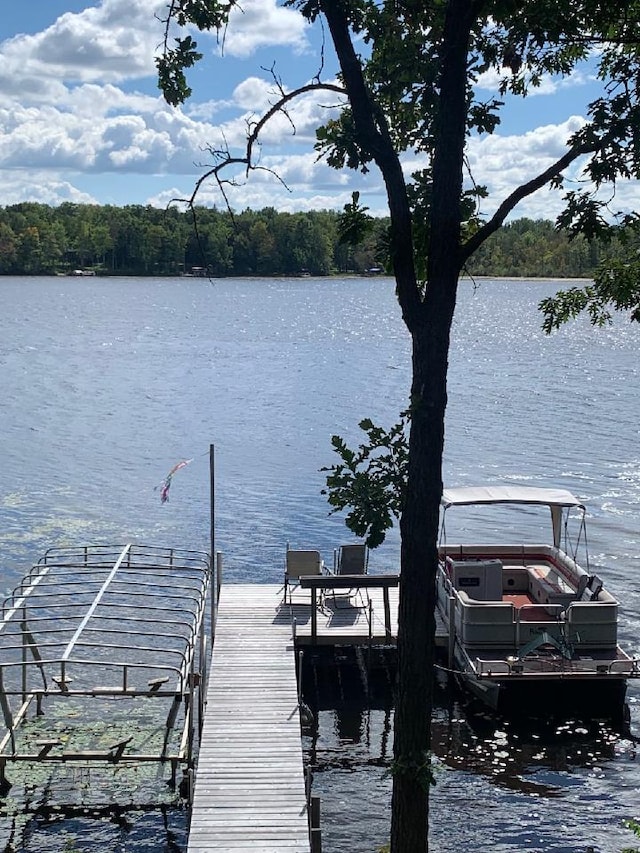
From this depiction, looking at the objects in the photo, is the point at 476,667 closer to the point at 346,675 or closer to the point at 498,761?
the point at 498,761

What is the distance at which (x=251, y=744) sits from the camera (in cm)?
1675

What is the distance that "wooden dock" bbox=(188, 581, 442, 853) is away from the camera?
14.1 metres

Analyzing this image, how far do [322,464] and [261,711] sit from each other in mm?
30204

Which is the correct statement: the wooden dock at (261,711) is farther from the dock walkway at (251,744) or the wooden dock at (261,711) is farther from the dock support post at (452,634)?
the dock support post at (452,634)

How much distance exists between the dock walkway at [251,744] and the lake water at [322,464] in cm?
169

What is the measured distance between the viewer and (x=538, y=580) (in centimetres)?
2475

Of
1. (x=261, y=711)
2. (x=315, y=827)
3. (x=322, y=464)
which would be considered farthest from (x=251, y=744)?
(x=322, y=464)

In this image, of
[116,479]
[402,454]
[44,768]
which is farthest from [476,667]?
[116,479]

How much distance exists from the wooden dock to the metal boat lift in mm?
504

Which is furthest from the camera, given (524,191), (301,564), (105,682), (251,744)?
(301,564)

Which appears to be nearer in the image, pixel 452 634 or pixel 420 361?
pixel 420 361

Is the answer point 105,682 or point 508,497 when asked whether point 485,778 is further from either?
point 105,682

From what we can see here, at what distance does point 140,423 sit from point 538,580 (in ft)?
123

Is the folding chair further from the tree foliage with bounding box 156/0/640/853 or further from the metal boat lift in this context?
the tree foliage with bounding box 156/0/640/853
